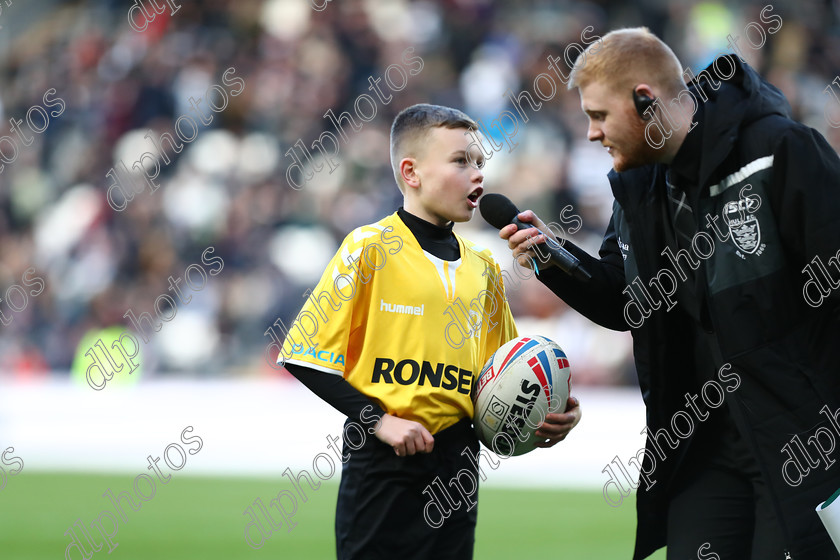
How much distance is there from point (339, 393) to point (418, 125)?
121 cm

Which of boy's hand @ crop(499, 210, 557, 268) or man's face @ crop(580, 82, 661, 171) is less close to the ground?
man's face @ crop(580, 82, 661, 171)

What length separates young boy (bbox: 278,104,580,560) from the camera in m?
3.98

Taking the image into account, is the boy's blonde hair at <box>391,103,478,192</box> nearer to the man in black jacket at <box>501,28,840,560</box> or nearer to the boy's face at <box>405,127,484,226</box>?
the boy's face at <box>405,127,484,226</box>

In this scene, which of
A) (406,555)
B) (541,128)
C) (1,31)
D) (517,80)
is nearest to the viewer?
(406,555)

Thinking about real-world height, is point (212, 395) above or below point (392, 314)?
below

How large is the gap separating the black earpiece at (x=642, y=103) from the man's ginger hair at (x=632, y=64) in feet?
0.13

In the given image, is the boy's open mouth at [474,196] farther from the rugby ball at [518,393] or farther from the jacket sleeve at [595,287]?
the rugby ball at [518,393]

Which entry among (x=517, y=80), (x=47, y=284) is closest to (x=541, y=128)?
(x=517, y=80)

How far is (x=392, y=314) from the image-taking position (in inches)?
162

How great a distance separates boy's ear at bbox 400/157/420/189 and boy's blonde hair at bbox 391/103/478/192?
31 millimetres

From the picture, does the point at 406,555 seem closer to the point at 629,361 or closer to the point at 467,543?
the point at 467,543

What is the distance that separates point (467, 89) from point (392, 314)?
441 inches

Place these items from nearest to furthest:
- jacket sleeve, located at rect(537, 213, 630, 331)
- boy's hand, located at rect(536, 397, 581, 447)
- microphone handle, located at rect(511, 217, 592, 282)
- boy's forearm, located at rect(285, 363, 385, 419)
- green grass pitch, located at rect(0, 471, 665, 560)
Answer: boy's forearm, located at rect(285, 363, 385, 419) → microphone handle, located at rect(511, 217, 592, 282) → boy's hand, located at rect(536, 397, 581, 447) → jacket sleeve, located at rect(537, 213, 630, 331) → green grass pitch, located at rect(0, 471, 665, 560)

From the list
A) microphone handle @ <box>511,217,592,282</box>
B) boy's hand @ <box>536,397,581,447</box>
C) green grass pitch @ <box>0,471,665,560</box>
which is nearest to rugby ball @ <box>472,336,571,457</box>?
boy's hand @ <box>536,397,581,447</box>
